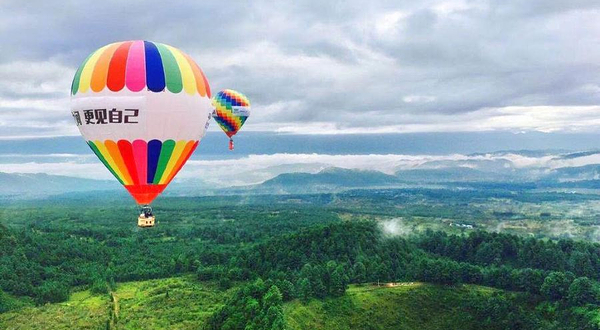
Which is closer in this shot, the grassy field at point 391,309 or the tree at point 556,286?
the grassy field at point 391,309

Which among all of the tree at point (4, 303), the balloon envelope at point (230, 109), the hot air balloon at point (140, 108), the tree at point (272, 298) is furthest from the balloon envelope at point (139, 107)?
the tree at point (4, 303)

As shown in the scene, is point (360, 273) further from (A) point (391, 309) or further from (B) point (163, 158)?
(B) point (163, 158)

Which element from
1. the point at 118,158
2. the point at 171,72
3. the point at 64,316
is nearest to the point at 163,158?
the point at 118,158

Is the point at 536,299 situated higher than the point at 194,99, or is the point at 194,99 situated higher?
the point at 194,99

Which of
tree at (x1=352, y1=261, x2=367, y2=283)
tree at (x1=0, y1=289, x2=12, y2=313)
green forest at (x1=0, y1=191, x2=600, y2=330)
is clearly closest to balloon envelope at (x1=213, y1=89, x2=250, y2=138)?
green forest at (x1=0, y1=191, x2=600, y2=330)

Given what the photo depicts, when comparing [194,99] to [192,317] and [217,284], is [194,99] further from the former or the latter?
[217,284]

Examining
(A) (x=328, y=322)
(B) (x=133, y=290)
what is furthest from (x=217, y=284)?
(A) (x=328, y=322)

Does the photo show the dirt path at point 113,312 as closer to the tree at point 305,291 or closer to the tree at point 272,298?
the tree at point 272,298
